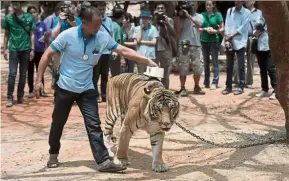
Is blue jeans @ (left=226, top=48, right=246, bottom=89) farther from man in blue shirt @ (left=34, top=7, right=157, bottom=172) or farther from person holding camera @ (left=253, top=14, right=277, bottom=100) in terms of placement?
man in blue shirt @ (left=34, top=7, right=157, bottom=172)

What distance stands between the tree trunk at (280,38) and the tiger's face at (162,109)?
5.77 ft

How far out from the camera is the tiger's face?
471cm

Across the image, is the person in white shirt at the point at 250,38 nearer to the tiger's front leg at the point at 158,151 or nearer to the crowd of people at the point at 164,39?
the crowd of people at the point at 164,39

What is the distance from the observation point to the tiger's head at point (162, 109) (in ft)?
15.4

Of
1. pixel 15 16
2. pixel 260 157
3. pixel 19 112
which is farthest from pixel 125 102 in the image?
pixel 15 16

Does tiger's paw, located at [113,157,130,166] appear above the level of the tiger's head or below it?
below

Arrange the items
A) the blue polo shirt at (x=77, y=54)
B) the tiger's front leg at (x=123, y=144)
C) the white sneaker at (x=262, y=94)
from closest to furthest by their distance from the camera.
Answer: the blue polo shirt at (x=77, y=54) → the tiger's front leg at (x=123, y=144) → the white sneaker at (x=262, y=94)

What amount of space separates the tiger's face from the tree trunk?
176 cm

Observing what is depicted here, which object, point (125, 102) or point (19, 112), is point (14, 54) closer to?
point (19, 112)

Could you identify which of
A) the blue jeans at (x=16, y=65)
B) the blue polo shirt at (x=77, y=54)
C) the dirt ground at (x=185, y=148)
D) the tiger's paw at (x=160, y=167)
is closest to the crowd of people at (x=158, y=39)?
the blue jeans at (x=16, y=65)

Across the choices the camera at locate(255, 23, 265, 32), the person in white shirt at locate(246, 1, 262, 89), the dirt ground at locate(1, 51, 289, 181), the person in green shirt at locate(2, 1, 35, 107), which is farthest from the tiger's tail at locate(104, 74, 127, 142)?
the person in white shirt at locate(246, 1, 262, 89)

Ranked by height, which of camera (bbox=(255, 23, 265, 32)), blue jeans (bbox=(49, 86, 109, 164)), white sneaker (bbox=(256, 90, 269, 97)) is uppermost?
camera (bbox=(255, 23, 265, 32))

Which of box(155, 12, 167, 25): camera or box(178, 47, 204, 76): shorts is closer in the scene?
box(155, 12, 167, 25): camera

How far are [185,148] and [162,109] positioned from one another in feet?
4.65
